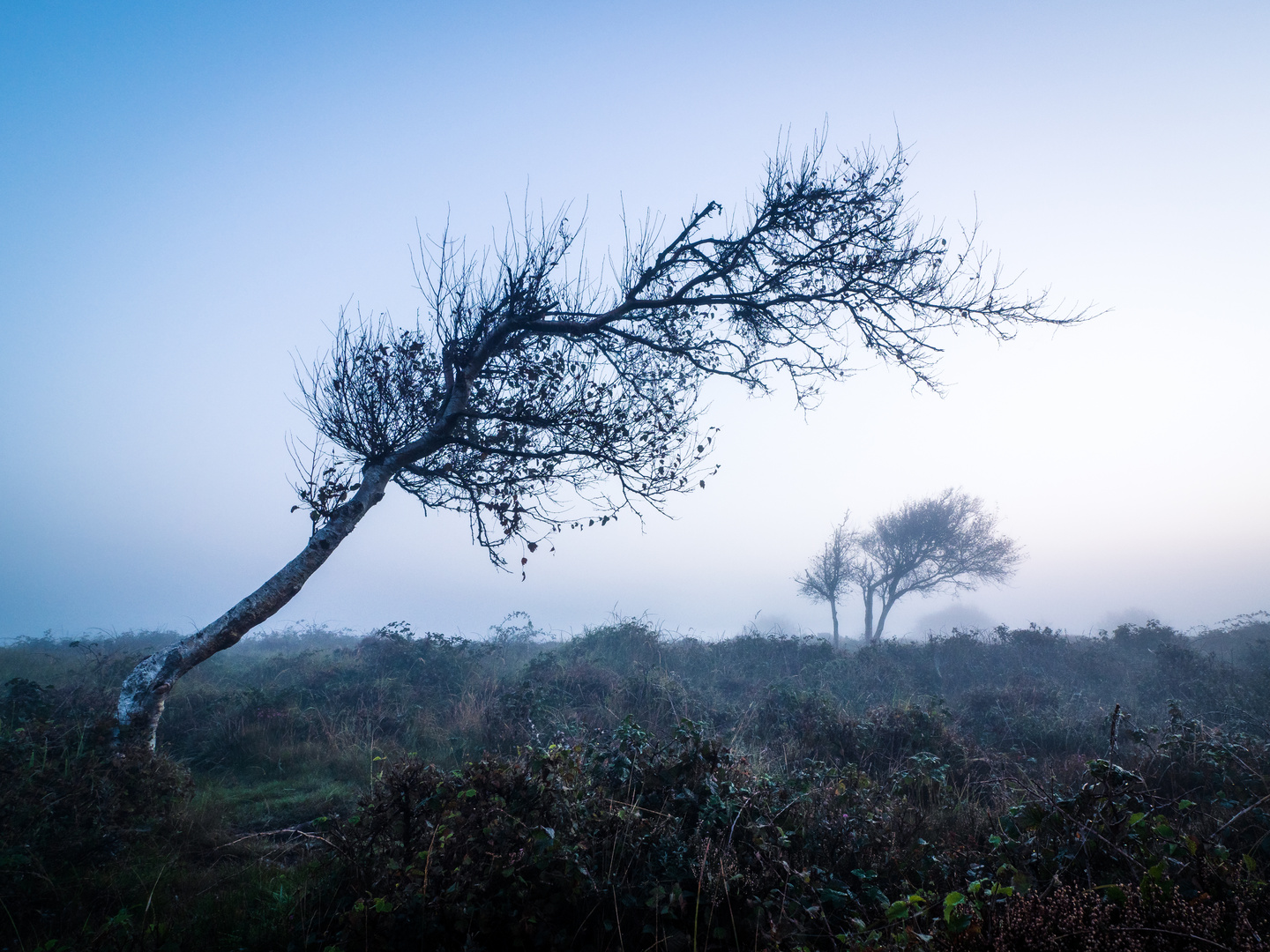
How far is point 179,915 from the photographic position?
3615 millimetres

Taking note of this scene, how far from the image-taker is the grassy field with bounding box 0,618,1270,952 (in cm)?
276

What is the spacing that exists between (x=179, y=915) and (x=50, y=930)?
2.53 feet

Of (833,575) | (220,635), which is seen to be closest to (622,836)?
(220,635)

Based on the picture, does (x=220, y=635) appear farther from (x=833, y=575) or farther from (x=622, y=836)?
(x=833, y=575)

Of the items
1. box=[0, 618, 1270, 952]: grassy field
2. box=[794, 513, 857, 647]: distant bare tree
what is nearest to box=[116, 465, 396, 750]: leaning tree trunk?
box=[0, 618, 1270, 952]: grassy field

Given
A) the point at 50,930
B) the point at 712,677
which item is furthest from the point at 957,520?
the point at 50,930

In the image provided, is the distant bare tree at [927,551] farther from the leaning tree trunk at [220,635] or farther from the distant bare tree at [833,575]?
the leaning tree trunk at [220,635]

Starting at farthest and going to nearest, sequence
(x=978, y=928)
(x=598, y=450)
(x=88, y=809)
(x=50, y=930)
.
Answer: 1. (x=598, y=450)
2. (x=88, y=809)
3. (x=50, y=930)
4. (x=978, y=928)

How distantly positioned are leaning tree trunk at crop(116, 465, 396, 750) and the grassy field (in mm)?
351

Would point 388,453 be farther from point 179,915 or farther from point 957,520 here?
point 957,520

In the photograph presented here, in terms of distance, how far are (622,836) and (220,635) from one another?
5645 mm

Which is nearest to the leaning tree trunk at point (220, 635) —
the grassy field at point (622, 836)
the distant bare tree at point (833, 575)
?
the grassy field at point (622, 836)

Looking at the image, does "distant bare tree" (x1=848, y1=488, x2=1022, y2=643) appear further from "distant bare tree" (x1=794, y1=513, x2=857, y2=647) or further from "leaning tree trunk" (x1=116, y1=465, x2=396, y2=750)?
"leaning tree trunk" (x1=116, y1=465, x2=396, y2=750)

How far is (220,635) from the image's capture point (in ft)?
20.5
